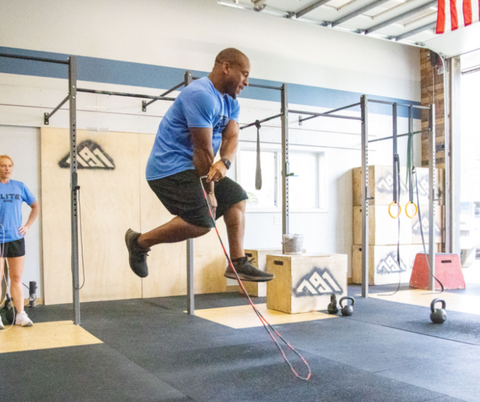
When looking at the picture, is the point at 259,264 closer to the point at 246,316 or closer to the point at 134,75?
the point at 246,316

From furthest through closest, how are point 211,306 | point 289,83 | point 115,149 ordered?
point 289,83 → point 115,149 → point 211,306

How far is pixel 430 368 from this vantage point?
106 inches

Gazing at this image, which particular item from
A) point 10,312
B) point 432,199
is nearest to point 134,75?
point 10,312

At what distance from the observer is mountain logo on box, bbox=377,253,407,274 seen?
6.31 m

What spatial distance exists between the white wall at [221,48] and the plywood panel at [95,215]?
226 millimetres

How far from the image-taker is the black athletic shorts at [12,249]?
388 cm

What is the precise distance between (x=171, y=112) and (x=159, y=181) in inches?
13.7

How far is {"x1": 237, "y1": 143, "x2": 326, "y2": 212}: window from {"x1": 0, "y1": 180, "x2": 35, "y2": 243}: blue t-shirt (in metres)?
Answer: 2.68

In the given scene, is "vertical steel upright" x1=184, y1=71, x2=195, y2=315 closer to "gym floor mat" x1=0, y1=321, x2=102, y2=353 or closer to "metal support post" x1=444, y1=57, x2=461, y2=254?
"gym floor mat" x1=0, y1=321, x2=102, y2=353

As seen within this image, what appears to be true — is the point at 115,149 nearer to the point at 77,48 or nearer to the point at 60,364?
the point at 77,48

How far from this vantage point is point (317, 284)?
14.8ft

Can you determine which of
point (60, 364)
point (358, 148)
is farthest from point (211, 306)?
point (358, 148)

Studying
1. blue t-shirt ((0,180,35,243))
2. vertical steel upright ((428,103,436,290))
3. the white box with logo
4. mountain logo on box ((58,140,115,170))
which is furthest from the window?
blue t-shirt ((0,180,35,243))

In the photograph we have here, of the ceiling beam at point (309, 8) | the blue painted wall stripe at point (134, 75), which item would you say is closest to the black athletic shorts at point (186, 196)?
the blue painted wall stripe at point (134, 75)
